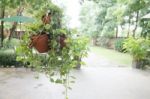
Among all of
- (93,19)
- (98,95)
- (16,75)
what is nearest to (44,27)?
(98,95)

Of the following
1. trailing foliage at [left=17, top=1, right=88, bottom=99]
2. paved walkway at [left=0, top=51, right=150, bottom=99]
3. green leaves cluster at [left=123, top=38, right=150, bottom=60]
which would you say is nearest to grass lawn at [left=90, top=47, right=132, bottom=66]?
green leaves cluster at [left=123, top=38, right=150, bottom=60]

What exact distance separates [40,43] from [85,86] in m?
4.88

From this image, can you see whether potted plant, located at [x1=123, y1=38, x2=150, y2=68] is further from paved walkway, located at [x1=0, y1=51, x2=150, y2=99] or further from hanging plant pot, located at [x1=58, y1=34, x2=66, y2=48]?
hanging plant pot, located at [x1=58, y1=34, x2=66, y2=48]

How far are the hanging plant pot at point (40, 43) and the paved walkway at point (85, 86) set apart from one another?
3679 millimetres

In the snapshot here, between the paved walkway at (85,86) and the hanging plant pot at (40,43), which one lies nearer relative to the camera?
the hanging plant pot at (40,43)

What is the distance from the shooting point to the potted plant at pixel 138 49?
970 cm

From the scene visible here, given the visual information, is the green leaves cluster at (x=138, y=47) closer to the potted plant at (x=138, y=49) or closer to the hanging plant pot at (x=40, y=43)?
the potted plant at (x=138, y=49)

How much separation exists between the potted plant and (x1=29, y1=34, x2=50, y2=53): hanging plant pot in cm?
790

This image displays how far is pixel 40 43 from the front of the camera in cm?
212

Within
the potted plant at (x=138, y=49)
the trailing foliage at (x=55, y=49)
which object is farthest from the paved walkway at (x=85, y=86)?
the trailing foliage at (x=55, y=49)

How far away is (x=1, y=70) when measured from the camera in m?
8.88

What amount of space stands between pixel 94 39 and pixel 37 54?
2068 centimetres

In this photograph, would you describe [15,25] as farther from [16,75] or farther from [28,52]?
[28,52]

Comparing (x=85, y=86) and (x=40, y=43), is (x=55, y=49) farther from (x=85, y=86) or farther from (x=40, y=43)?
(x=85, y=86)
